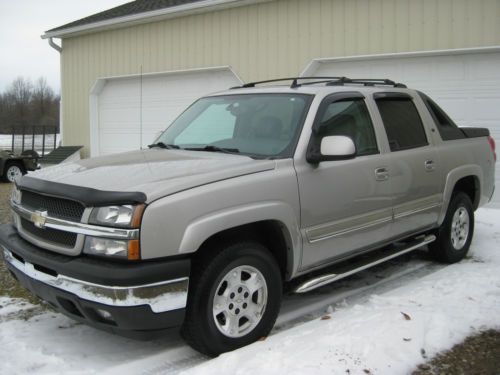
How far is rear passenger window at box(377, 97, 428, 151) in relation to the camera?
5.02 metres

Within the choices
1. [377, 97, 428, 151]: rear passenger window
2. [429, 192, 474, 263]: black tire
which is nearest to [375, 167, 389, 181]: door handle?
[377, 97, 428, 151]: rear passenger window

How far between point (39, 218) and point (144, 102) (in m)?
10.8

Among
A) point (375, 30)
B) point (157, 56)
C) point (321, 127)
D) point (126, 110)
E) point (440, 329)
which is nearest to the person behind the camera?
point (440, 329)

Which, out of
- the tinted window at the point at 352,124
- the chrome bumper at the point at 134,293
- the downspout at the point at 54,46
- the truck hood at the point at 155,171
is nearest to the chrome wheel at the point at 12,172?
the downspout at the point at 54,46

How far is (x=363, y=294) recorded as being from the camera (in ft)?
16.1

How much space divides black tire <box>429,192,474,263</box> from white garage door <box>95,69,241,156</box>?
7257 millimetres

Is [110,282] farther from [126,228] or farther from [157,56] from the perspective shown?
[157,56]

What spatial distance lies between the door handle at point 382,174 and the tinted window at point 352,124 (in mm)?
169

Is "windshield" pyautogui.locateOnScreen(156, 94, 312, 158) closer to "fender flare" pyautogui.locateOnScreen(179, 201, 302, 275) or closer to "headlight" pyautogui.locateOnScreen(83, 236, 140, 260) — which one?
"fender flare" pyautogui.locateOnScreen(179, 201, 302, 275)

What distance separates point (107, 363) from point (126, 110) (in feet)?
38.5

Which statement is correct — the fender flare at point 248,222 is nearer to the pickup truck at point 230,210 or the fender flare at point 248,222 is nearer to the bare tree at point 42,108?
the pickup truck at point 230,210

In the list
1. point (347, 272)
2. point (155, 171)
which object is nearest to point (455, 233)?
point (347, 272)

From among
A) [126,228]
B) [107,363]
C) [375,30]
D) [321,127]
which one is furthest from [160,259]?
[375,30]

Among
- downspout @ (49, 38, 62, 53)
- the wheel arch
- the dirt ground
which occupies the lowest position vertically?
the dirt ground
